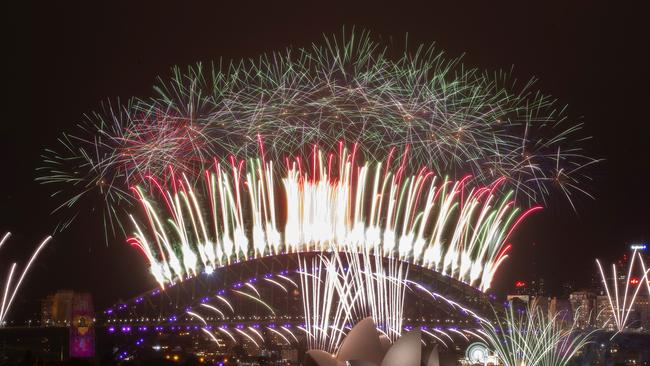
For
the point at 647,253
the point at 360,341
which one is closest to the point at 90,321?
the point at 360,341

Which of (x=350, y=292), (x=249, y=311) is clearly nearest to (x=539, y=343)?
(x=350, y=292)

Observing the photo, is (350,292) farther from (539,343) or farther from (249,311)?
(249,311)

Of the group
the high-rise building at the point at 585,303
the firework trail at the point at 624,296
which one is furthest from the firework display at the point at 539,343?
the high-rise building at the point at 585,303

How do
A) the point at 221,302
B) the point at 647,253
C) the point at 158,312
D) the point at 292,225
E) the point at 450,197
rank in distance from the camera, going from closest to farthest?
the point at 450,197
the point at 292,225
the point at 158,312
the point at 221,302
the point at 647,253

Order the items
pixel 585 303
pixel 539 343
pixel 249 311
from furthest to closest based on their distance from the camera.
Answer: pixel 585 303, pixel 249 311, pixel 539 343

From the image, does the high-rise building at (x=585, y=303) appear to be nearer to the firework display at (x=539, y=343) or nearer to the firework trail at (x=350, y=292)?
the firework display at (x=539, y=343)

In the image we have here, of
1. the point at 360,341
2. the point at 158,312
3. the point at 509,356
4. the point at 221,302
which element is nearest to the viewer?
the point at 360,341

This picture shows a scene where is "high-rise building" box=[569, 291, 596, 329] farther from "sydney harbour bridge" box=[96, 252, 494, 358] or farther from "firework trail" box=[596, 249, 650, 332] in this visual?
"sydney harbour bridge" box=[96, 252, 494, 358]

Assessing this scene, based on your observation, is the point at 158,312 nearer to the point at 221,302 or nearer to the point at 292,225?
the point at 221,302
